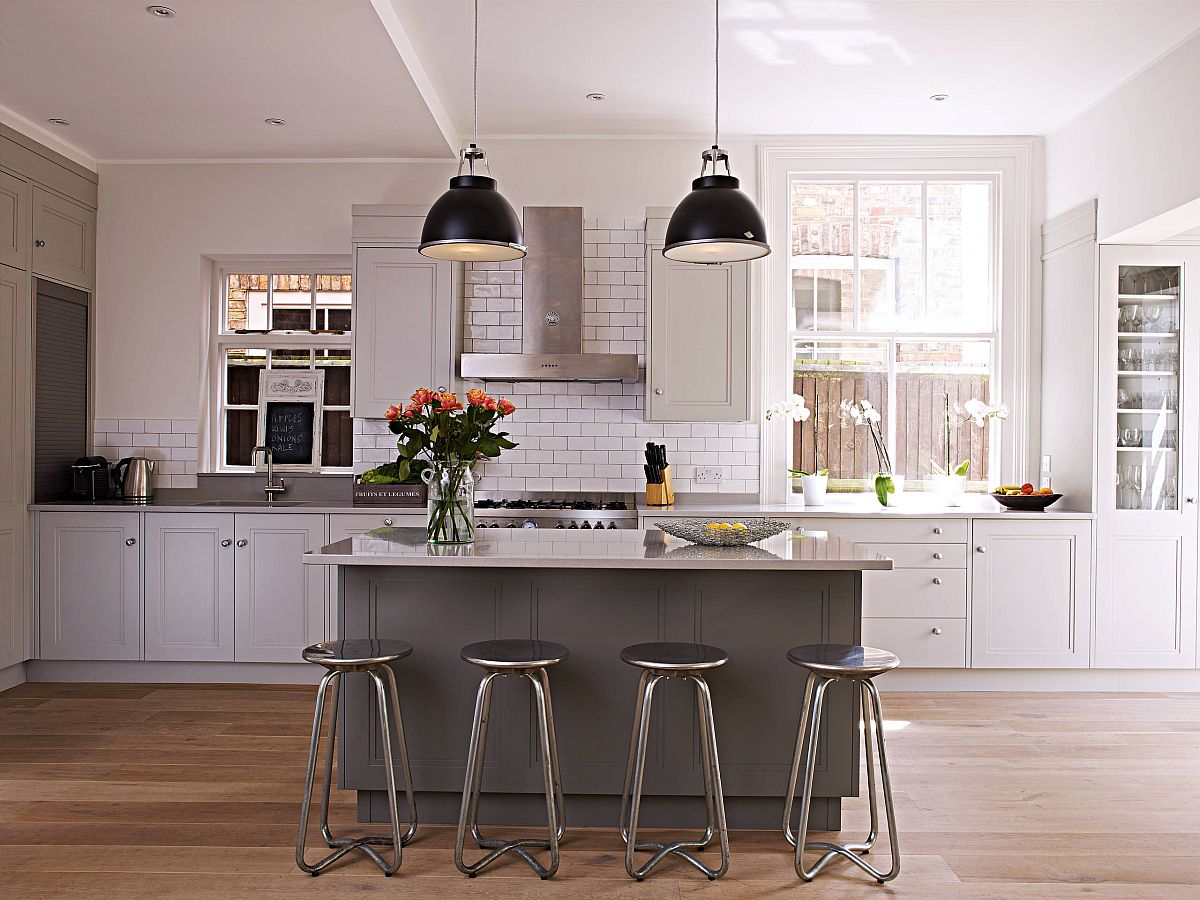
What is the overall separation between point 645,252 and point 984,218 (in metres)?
2.09

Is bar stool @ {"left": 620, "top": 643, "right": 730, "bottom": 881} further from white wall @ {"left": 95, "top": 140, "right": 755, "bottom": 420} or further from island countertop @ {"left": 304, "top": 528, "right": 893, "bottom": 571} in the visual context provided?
white wall @ {"left": 95, "top": 140, "right": 755, "bottom": 420}

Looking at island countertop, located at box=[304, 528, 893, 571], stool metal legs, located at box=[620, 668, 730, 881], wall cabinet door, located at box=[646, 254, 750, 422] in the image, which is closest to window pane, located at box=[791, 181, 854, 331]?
wall cabinet door, located at box=[646, 254, 750, 422]

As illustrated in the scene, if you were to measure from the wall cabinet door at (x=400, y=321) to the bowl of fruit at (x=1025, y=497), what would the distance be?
123 inches

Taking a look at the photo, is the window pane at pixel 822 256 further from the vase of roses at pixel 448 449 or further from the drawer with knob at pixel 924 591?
the vase of roses at pixel 448 449

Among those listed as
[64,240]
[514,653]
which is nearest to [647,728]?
[514,653]

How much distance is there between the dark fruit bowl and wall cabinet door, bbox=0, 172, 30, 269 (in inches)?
212

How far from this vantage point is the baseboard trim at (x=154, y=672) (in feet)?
17.3

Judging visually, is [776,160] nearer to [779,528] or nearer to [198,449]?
[779,528]

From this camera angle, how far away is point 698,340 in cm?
539

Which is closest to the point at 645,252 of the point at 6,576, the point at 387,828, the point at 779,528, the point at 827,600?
the point at 779,528

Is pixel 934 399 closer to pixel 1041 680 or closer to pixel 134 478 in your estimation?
pixel 1041 680

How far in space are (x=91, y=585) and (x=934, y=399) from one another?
490cm

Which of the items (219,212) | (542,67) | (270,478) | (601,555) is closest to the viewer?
(601,555)

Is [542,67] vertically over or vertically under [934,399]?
over
